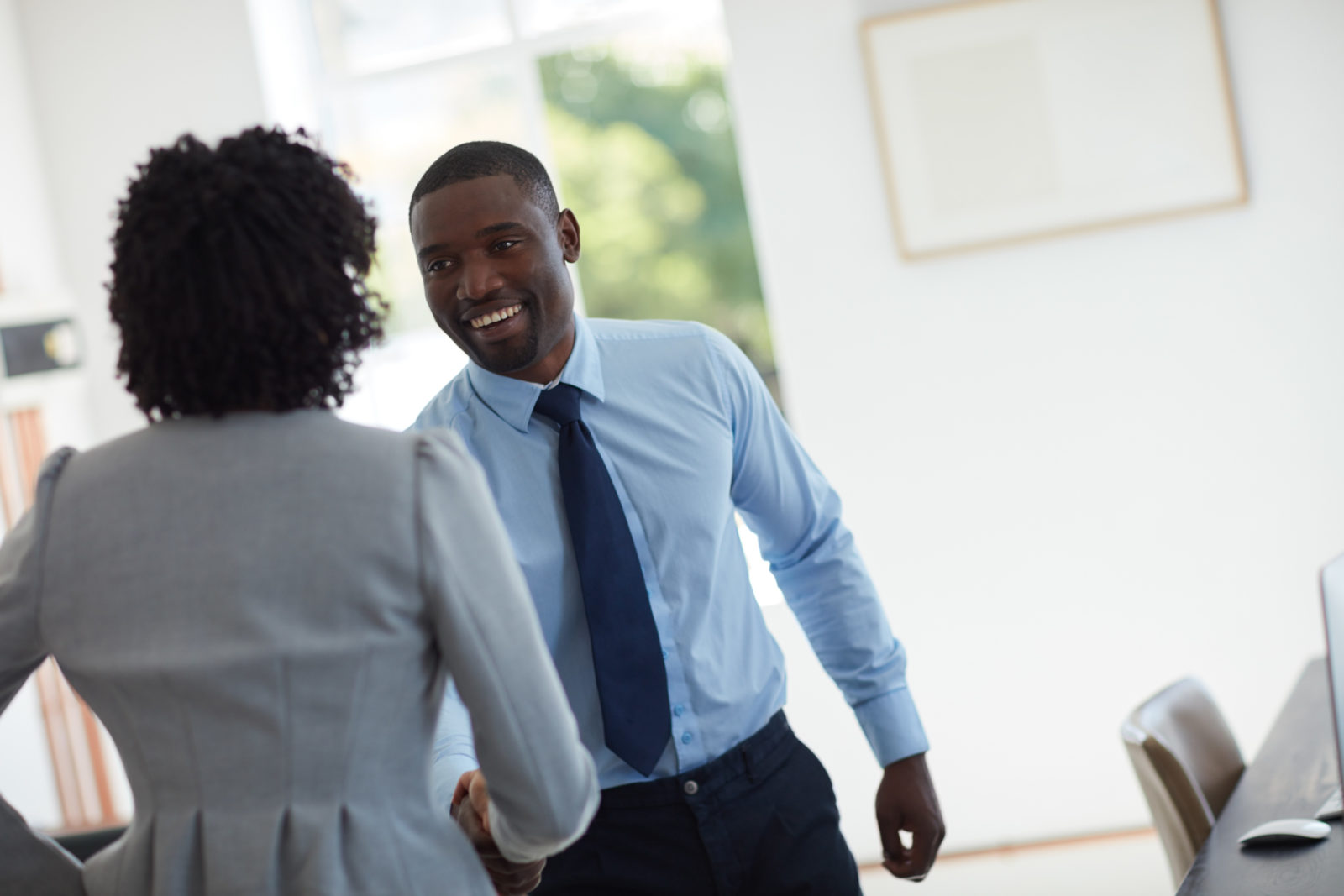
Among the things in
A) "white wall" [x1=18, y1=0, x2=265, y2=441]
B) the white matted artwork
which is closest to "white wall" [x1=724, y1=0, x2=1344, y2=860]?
the white matted artwork

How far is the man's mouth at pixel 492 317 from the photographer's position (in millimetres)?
1437

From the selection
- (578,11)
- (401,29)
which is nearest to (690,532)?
(578,11)

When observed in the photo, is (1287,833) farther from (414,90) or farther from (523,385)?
(414,90)

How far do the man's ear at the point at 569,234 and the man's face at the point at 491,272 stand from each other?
9 cm

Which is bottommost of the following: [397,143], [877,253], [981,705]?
[981,705]

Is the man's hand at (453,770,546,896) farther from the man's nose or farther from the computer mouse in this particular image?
the computer mouse

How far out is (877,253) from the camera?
3129mm

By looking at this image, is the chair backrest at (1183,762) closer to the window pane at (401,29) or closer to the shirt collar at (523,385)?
the shirt collar at (523,385)

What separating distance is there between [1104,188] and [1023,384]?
0.52 metres

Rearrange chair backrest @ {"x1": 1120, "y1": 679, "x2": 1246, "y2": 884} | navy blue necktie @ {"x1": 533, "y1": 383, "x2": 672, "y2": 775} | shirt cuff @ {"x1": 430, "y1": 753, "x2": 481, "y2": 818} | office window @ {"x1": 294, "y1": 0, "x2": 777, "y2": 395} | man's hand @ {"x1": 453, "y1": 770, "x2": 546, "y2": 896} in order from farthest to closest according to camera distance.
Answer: office window @ {"x1": 294, "y1": 0, "x2": 777, "y2": 395} → chair backrest @ {"x1": 1120, "y1": 679, "x2": 1246, "y2": 884} → navy blue necktie @ {"x1": 533, "y1": 383, "x2": 672, "y2": 775} → shirt cuff @ {"x1": 430, "y1": 753, "x2": 481, "y2": 818} → man's hand @ {"x1": 453, "y1": 770, "x2": 546, "y2": 896}

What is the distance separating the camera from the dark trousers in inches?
54.5

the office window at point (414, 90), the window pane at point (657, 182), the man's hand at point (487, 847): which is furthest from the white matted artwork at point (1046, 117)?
the window pane at point (657, 182)

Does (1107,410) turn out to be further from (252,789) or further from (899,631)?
(252,789)

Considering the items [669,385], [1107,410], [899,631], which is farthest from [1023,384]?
[669,385]
